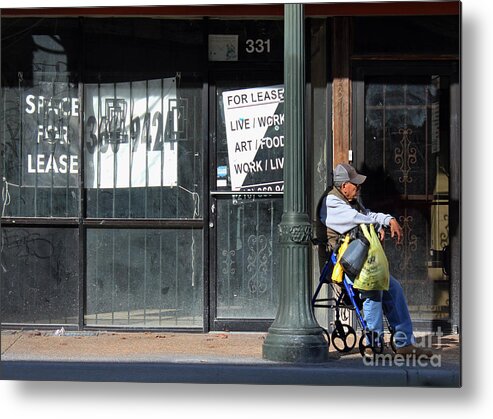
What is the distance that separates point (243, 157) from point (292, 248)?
2.14m

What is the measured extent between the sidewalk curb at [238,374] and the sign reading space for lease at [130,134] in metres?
2.85

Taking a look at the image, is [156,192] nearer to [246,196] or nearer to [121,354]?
[246,196]

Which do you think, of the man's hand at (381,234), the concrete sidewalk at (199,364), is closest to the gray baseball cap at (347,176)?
the man's hand at (381,234)

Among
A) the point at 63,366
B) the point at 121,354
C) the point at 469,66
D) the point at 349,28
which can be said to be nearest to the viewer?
the point at 469,66

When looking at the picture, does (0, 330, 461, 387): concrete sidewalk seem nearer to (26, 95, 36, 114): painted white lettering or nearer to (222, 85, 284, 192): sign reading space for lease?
(222, 85, 284, 192): sign reading space for lease

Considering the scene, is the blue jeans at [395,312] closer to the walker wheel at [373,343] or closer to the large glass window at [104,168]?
the walker wheel at [373,343]

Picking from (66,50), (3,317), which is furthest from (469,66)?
(3,317)

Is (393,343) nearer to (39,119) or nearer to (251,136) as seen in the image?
(251,136)

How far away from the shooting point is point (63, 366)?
29.9ft

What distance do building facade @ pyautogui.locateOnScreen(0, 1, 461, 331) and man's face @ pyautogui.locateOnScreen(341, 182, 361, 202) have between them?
4.12 ft

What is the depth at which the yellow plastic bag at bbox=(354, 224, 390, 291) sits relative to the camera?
9344 millimetres

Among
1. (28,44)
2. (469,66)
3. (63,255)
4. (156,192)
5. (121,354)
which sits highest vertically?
(28,44)

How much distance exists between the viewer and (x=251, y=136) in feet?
37.1

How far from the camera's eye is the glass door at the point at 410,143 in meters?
11.2
